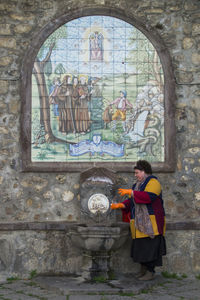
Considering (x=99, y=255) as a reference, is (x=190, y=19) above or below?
above

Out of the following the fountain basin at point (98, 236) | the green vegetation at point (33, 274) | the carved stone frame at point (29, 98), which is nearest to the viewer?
the fountain basin at point (98, 236)

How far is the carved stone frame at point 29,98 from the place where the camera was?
7.02 metres

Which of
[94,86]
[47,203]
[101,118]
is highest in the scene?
[94,86]

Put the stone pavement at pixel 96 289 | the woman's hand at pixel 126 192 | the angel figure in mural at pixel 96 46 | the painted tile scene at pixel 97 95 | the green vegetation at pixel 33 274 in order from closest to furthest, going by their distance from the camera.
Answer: the stone pavement at pixel 96 289 → the woman's hand at pixel 126 192 → the green vegetation at pixel 33 274 → the painted tile scene at pixel 97 95 → the angel figure in mural at pixel 96 46

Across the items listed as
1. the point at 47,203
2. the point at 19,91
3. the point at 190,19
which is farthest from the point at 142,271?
the point at 190,19

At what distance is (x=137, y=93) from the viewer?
7.24 m

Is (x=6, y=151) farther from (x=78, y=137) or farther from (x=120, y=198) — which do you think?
(x=120, y=198)

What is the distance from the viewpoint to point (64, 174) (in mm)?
7031

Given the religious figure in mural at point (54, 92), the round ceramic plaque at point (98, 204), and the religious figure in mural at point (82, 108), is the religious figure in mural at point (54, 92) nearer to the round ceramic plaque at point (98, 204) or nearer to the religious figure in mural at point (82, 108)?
the religious figure in mural at point (82, 108)

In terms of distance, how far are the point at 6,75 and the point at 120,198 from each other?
2276mm

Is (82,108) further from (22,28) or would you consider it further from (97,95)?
(22,28)

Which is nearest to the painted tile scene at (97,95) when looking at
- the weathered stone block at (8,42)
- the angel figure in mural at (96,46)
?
the angel figure in mural at (96,46)

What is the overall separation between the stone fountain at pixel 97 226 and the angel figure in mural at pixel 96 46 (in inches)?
62.7

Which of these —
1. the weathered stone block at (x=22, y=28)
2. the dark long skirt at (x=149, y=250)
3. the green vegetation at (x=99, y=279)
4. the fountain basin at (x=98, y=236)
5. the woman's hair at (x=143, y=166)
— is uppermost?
the weathered stone block at (x=22, y=28)
